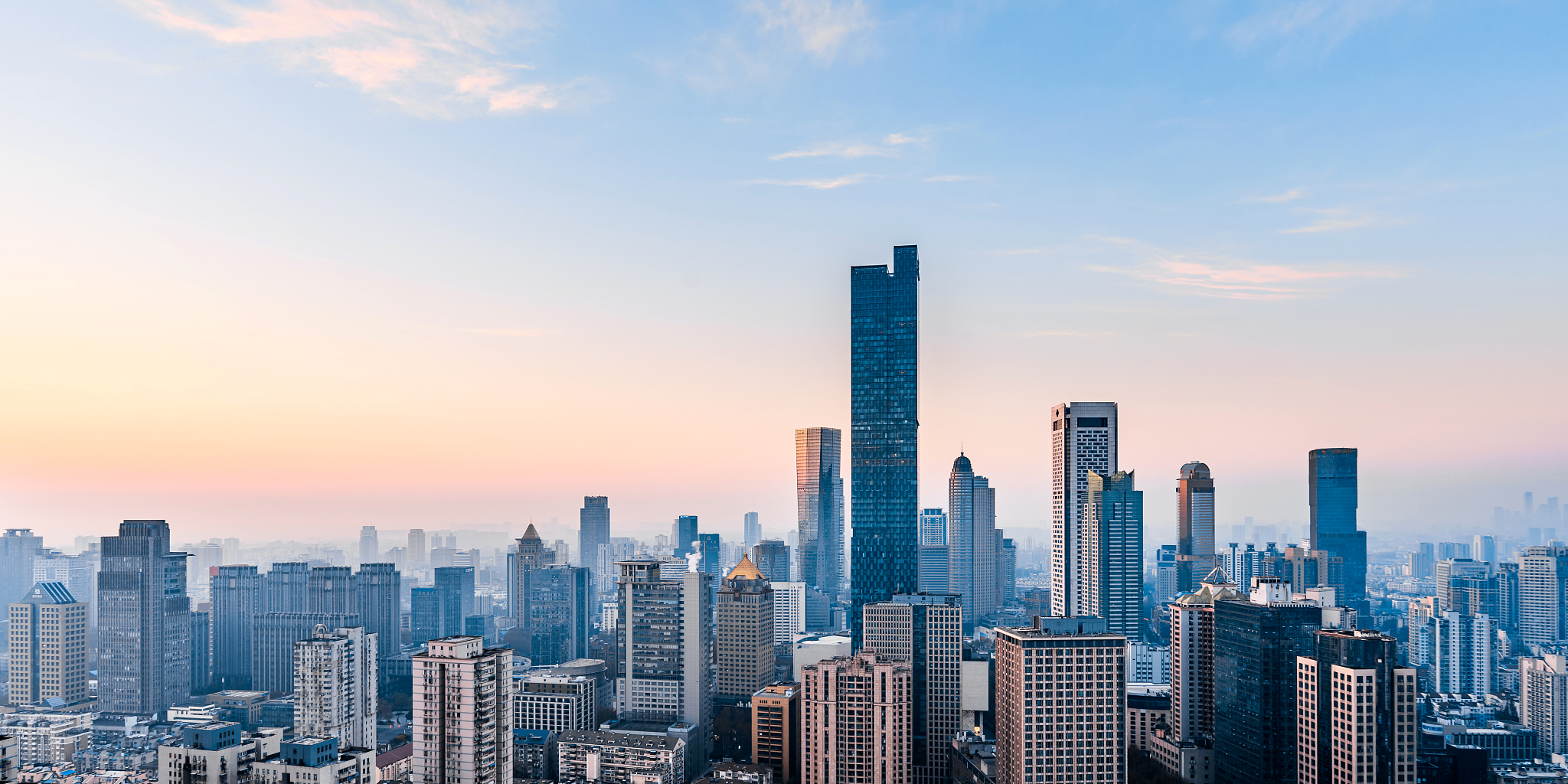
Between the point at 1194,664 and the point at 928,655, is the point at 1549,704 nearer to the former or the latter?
the point at 1194,664

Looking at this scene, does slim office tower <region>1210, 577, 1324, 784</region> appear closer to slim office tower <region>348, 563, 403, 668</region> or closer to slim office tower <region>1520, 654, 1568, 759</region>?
slim office tower <region>1520, 654, 1568, 759</region>

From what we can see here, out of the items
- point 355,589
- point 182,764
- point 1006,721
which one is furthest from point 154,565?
point 1006,721

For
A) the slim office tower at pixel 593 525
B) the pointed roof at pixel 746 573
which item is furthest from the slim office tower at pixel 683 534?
the pointed roof at pixel 746 573

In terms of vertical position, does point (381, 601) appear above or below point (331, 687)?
below

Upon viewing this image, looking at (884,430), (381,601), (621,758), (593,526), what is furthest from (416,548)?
(621,758)

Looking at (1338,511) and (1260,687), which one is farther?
(1338,511)

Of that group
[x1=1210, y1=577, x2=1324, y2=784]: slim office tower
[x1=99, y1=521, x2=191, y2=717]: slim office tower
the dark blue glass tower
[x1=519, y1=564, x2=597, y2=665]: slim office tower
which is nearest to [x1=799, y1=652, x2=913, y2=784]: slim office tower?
[x1=1210, y1=577, x2=1324, y2=784]: slim office tower
